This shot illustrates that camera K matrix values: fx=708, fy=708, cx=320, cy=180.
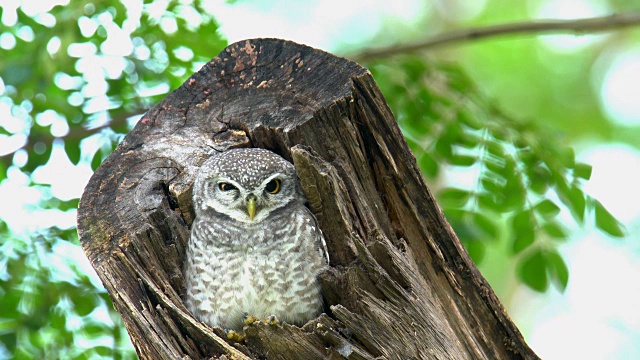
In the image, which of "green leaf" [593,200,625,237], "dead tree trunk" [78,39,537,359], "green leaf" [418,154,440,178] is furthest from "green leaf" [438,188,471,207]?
"dead tree trunk" [78,39,537,359]

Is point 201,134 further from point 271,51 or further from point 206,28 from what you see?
point 206,28

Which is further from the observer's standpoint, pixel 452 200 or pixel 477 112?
pixel 477 112

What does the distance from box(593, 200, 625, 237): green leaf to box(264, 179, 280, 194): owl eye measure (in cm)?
178

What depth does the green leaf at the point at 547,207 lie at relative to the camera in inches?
159

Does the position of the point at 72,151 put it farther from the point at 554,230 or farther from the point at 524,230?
the point at 554,230

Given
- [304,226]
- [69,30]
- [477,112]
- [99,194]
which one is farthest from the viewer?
[477,112]

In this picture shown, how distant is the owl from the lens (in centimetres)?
329

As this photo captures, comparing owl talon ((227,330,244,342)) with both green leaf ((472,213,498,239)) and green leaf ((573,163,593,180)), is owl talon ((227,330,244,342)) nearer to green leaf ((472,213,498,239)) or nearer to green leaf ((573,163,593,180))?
green leaf ((472,213,498,239))

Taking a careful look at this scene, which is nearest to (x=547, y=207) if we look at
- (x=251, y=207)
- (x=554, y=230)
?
(x=554, y=230)

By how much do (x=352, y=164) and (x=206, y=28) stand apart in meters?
1.75

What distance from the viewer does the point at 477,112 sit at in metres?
4.73

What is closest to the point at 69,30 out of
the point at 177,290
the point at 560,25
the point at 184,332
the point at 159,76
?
the point at 159,76

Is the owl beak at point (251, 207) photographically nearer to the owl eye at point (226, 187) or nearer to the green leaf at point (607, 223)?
the owl eye at point (226, 187)

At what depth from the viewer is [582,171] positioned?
3922 mm
